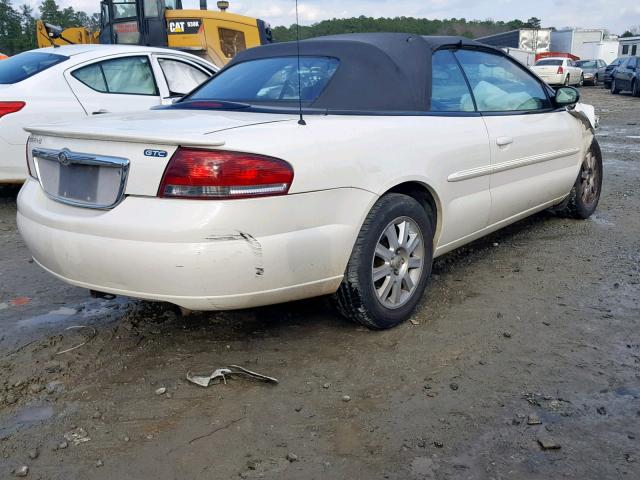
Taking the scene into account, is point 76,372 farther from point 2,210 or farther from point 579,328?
point 2,210

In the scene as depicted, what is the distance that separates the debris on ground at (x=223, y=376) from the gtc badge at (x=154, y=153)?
1004 millimetres

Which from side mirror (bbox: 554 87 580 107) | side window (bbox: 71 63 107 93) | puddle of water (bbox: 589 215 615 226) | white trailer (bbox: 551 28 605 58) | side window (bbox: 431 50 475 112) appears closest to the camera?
side window (bbox: 431 50 475 112)

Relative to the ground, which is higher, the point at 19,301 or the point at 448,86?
the point at 448,86

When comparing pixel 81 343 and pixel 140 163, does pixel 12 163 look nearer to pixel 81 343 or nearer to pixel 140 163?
pixel 81 343

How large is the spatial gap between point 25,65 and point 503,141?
4.74 metres

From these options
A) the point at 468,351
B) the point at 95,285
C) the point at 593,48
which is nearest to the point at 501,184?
the point at 468,351

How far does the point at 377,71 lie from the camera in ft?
11.9

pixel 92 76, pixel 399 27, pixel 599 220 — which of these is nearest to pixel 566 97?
pixel 599 220

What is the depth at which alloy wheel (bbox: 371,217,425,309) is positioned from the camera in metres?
3.35

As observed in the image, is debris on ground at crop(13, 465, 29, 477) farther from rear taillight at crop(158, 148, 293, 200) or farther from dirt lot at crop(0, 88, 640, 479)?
rear taillight at crop(158, 148, 293, 200)

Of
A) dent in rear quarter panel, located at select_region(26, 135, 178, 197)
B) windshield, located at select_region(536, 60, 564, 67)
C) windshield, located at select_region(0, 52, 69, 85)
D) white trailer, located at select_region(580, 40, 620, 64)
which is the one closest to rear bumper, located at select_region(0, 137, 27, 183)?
windshield, located at select_region(0, 52, 69, 85)

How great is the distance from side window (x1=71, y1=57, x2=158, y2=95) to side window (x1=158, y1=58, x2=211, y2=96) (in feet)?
0.73

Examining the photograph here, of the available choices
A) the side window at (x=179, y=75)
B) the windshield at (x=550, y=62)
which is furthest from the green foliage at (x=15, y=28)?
the side window at (x=179, y=75)

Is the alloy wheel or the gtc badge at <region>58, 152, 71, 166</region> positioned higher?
the gtc badge at <region>58, 152, 71, 166</region>
